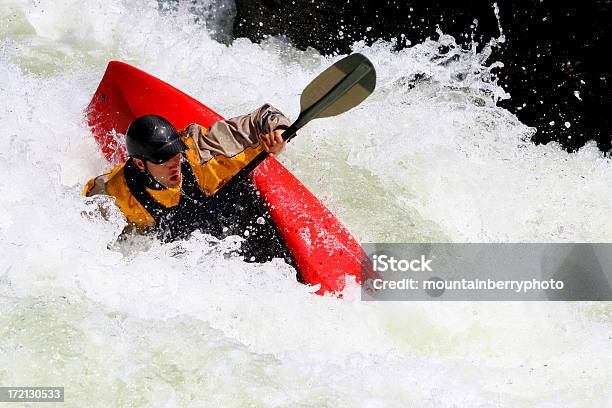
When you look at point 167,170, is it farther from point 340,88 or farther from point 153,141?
point 340,88

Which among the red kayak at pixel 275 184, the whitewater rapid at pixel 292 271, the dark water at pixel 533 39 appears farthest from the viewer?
the dark water at pixel 533 39

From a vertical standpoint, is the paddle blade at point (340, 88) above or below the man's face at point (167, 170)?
above

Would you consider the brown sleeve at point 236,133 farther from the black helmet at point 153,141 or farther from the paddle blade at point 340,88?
the black helmet at point 153,141

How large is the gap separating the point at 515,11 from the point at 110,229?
260 centimetres

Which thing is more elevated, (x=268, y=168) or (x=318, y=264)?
(x=268, y=168)

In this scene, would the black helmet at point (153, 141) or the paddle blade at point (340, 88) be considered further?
the paddle blade at point (340, 88)

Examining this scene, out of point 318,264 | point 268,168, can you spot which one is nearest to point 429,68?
point 268,168

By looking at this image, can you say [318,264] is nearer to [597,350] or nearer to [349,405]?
[349,405]

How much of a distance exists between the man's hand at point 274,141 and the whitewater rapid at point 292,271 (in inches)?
18.5

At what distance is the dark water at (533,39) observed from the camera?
12.4ft

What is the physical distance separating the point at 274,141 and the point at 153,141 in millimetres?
436

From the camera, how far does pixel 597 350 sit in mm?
2746

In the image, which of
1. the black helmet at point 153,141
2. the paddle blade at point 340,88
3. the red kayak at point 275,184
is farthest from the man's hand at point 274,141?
the red kayak at point 275,184

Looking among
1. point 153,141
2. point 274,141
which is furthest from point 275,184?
point 153,141
